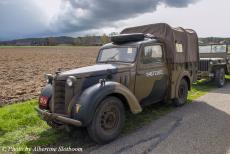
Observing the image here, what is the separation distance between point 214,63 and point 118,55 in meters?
6.61

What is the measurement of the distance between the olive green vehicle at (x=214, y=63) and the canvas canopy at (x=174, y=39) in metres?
3.28

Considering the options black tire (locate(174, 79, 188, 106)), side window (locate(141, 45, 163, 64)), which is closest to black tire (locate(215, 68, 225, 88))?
black tire (locate(174, 79, 188, 106))

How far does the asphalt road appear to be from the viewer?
4.42 metres

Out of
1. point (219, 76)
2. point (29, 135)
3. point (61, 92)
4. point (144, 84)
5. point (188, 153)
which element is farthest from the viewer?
point (219, 76)

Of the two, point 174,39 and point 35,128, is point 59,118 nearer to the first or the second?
point 35,128

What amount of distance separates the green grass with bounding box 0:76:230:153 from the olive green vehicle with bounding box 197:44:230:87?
4.46m

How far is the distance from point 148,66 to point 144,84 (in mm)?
459

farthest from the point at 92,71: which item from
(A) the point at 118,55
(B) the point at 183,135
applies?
(B) the point at 183,135

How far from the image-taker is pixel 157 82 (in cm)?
636

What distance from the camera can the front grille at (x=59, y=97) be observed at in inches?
187

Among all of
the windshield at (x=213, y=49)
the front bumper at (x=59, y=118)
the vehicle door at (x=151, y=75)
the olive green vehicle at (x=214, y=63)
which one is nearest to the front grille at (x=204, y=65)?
the olive green vehicle at (x=214, y=63)

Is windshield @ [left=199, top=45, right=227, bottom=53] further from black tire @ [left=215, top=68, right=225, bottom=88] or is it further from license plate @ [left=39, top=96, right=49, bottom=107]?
license plate @ [left=39, top=96, right=49, bottom=107]

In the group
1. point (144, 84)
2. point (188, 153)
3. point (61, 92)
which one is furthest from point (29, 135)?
point (188, 153)

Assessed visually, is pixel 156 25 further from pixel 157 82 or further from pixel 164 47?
pixel 157 82
